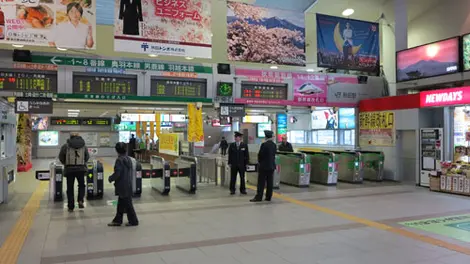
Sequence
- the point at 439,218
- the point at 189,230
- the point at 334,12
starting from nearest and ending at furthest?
the point at 189,230 → the point at 439,218 → the point at 334,12

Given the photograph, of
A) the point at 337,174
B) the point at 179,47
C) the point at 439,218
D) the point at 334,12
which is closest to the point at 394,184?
the point at 337,174

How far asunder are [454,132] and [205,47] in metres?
7.14

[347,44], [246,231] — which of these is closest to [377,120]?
[347,44]

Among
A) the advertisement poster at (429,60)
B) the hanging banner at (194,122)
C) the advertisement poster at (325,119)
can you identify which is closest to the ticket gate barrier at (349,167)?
the advertisement poster at (325,119)

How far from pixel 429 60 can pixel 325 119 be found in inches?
169

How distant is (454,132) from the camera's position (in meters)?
10.2

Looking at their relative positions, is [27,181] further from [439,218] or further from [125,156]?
[439,218]

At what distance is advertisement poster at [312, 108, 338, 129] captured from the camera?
45.5 ft

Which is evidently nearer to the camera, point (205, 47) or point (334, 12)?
point (205, 47)

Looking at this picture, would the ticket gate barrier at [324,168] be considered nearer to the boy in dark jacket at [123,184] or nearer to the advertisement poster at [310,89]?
the advertisement poster at [310,89]

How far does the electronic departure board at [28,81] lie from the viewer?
8336 millimetres

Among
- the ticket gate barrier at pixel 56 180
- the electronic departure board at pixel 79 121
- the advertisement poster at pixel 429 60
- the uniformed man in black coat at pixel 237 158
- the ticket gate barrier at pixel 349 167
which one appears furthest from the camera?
the electronic departure board at pixel 79 121

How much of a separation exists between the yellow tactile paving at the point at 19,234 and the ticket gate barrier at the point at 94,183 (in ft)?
3.57

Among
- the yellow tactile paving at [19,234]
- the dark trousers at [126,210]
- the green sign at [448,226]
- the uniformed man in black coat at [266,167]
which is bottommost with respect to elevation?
the yellow tactile paving at [19,234]
